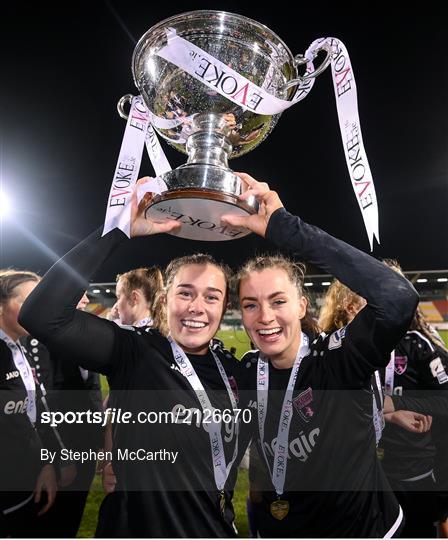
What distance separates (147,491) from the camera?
4.83ft

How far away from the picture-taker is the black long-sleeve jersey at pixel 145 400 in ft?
4.75

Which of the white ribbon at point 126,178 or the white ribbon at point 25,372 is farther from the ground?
the white ribbon at point 126,178

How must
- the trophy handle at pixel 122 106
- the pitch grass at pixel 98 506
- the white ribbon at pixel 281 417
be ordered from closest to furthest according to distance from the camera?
1. the white ribbon at pixel 281 417
2. the trophy handle at pixel 122 106
3. the pitch grass at pixel 98 506

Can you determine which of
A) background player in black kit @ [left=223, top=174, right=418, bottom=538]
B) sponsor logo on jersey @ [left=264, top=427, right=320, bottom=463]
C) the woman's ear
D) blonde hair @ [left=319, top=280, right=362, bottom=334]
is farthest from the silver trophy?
the woman's ear

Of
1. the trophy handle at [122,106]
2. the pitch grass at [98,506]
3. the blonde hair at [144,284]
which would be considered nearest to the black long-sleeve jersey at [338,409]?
the trophy handle at [122,106]

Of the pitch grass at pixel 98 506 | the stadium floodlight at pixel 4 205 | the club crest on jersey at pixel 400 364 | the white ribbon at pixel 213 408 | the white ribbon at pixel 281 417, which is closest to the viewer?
the white ribbon at pixel 213 408

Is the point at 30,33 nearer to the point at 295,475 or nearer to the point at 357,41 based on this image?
the point at 357,41

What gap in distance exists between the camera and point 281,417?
5.62 feet

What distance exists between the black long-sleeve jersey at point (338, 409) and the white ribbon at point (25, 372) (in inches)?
63.5

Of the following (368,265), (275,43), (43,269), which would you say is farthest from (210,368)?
(43,269)

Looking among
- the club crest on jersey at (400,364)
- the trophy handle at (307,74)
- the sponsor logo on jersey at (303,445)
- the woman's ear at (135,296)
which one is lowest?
the sponsor logo on jersey at (303,445)

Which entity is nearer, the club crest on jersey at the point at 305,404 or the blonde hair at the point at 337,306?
the club crest on jersey at the point at 305,404

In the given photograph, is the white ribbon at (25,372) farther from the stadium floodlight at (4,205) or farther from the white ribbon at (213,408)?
the stadium floodlight at (4,205)

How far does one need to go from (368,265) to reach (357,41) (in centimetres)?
413
